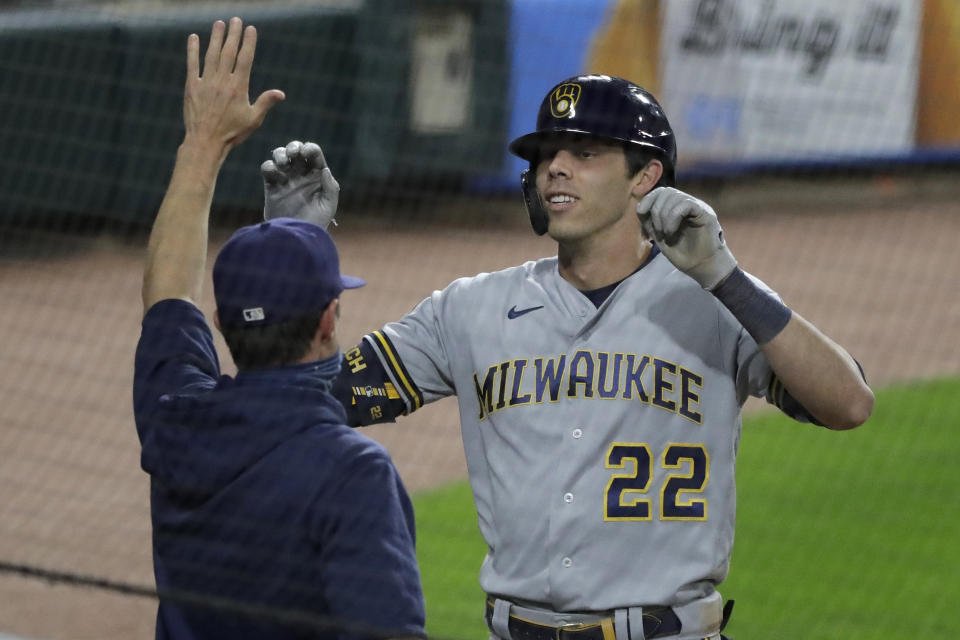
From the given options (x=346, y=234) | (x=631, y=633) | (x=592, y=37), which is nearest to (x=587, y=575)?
(x=631, y=633)

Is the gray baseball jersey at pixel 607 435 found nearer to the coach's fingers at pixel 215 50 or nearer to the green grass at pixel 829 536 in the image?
the coach's fingers at pixel 215 50

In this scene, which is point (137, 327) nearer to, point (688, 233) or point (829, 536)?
point (829, 536)

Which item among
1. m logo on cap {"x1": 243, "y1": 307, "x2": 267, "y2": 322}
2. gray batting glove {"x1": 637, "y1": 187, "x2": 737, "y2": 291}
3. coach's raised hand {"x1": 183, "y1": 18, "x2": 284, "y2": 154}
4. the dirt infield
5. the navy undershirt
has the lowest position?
the dirt infield

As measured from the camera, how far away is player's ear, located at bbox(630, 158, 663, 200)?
2.95m

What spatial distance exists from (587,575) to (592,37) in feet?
30.9

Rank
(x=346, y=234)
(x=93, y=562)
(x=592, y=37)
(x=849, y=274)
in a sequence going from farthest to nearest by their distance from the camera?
(x=592, y=37) < (x=849, y=274) < (x=346, y=234) < (x=93, y=562)

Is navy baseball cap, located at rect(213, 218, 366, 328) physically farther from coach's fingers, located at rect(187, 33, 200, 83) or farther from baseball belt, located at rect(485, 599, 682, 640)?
baseball belt, located at rect(485, 599, 682, 640)

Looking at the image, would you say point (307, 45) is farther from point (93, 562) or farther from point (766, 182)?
point (93, 562)

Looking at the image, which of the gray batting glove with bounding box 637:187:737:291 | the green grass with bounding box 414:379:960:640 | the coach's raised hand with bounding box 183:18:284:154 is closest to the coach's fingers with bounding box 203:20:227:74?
the coach's raised hand with bounding box 183:18:284:154

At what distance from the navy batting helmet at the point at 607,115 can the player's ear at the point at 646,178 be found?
0.06ft

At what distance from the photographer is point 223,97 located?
2.48 meters

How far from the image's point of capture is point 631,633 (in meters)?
2.65

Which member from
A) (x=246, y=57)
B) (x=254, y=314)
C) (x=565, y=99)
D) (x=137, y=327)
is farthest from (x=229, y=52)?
(x=137, y=327)

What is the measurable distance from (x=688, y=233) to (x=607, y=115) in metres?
0.46
